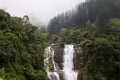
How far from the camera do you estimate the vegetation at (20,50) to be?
27641 millimetres

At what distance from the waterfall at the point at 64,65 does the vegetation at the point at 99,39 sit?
148cm

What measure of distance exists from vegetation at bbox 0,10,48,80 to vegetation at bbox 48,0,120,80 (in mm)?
7682

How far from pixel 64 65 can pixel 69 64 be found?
0.83 meters

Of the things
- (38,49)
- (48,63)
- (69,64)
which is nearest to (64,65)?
(69,64)

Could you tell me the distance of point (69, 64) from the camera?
41688 millimetres

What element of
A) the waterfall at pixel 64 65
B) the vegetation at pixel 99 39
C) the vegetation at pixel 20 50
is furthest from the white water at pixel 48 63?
the vegetation at pixel 99 39

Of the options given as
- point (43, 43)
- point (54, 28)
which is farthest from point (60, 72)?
point (54, 28)

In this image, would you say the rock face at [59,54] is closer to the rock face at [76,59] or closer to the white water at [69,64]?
the rock face at [76,59]

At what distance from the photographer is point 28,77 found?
29.8m

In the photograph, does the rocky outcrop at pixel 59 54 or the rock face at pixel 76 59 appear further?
the rocky outcrop at pixel 59 54

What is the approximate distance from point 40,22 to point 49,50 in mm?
66823

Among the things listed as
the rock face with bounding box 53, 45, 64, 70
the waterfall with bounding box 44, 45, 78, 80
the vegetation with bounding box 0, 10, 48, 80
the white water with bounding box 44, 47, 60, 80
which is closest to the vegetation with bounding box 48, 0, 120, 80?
the waterfall with bounding box 44, 45, 78, 80

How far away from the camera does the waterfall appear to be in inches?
1427

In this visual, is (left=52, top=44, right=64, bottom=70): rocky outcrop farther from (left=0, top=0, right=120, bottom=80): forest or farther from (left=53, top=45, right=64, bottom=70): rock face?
(left=0, top=0, right=120, bottom=80): forest
